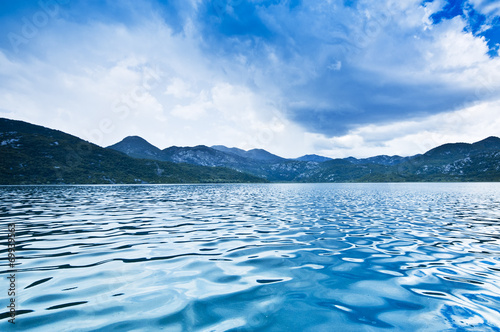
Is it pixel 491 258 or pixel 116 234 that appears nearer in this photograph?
Answer: pixel 491 258

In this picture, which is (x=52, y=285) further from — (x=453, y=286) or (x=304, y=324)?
(x=453, y=286)

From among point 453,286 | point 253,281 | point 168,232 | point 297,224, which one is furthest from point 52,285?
point 297,224

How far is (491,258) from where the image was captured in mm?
11836

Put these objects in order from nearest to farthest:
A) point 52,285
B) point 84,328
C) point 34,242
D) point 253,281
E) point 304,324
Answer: point 84,328 < point 304,324 < point 52,285 < point 253,281 < point 34,242

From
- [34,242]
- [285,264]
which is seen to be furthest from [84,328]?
[34,242]

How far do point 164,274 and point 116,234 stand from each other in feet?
31.6

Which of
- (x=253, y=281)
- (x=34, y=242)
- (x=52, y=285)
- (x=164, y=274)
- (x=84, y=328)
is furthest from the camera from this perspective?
(x=34, y=242)

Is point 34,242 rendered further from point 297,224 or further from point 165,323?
point 297,224

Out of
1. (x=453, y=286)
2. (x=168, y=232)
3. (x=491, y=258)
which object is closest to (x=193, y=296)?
(x=453, y=286)

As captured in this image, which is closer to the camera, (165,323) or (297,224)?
(165,323)

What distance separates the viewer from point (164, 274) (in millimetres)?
9844

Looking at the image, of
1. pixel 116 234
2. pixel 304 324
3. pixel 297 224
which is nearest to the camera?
pixel 304 324

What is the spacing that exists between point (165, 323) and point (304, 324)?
3462 millimetres

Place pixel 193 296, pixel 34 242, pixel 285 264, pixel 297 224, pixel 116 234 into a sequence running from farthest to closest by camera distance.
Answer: pixel 297 224 → pixel 116 234 → pixel 34 242 → pixel 285 264 → pixel 193 296
